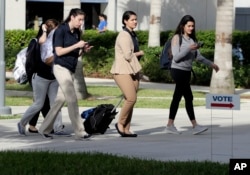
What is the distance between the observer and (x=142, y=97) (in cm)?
2203

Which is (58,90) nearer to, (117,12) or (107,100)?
(107,100)

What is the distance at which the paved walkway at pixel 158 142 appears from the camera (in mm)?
11695

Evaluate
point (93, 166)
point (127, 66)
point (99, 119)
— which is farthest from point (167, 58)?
point (93, 166)

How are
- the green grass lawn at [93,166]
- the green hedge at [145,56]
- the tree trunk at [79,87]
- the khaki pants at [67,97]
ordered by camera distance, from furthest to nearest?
1. the green hedge at [145,56]
2. the tree trunk at [79,87]
3. the khaki pants at [67,97]
4. the green grass lawn at [93,166]

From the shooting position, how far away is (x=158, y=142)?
13.1 meters

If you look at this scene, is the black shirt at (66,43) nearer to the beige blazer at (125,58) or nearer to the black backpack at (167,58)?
the beige blazer at (125,58)

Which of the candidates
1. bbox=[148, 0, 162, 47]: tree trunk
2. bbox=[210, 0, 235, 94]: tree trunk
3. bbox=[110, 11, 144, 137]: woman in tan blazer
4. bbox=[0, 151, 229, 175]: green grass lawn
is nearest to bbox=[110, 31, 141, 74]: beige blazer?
bbox=[110, 11, 144, 137]: woman in tan blazer

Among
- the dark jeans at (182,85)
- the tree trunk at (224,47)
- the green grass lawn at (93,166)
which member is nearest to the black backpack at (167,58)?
the dark jeans at (182,85)

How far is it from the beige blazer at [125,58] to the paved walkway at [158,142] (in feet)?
3.27

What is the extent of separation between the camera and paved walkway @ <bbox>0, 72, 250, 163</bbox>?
11.7 m

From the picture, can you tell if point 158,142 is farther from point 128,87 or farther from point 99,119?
point 99,119

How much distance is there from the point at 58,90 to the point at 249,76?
1460cm

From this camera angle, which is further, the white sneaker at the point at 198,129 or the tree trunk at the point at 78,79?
the tree trunk at the point at 78,79

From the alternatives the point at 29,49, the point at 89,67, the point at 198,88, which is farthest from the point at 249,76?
the point at 29,49
